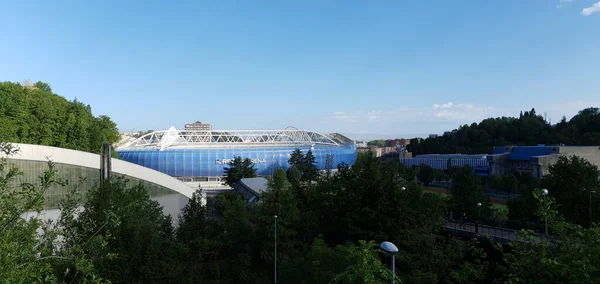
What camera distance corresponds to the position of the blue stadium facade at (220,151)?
74056mm

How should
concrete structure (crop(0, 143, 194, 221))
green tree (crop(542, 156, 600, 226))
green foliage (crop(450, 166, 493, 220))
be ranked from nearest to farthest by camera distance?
concrete structure (crop(0, 143, 194, 221)) < green tree (crop(542, 156, 600, 226)) < green foliage (crop(450, 166, 493, 220))

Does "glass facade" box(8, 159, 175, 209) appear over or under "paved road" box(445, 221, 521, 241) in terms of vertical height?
over

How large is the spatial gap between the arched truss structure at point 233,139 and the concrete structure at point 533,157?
112 ft

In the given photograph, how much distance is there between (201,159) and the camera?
246 ft

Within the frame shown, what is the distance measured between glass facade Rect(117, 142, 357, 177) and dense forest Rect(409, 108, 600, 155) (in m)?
46.0

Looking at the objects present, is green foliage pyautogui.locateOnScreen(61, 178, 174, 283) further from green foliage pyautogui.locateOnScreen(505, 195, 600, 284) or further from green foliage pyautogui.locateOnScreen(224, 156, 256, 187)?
green foliage pyautogui.locateOnScreen(224, 156, 256, 187)

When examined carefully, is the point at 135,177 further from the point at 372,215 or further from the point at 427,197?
the point at 427,197

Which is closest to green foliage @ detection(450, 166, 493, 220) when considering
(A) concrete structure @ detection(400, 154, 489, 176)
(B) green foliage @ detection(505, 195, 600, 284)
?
(B) green foliage @ detection(505, 195, 600, 284)

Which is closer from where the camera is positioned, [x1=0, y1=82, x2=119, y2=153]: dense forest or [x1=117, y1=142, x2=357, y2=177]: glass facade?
[x1=0, y1=82, x2=119, y2=153]: dense forest

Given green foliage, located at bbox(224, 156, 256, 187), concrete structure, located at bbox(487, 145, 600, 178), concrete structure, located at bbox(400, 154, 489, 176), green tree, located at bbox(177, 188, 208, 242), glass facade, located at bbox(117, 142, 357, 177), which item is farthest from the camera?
concrete structure, located at bbox(400, 154, 489, 176)

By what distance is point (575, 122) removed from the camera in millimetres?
90438

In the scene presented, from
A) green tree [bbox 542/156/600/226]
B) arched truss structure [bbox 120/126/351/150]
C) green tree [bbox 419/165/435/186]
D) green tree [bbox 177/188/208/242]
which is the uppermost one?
arched truss structure [bbox 120/126/351/150]

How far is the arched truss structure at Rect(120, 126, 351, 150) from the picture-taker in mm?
81562

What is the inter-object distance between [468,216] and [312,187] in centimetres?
1196
